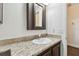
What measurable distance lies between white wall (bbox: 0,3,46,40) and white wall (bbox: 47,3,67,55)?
0.12 metres

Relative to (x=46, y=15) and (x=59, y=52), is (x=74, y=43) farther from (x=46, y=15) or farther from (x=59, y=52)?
(x=46, y=15)

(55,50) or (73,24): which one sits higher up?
(73,24)

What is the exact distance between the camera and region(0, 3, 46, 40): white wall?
1.19m

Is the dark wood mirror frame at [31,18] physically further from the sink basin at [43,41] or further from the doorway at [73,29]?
the doorway at [73,29]

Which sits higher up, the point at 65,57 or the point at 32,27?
the point at 32,27

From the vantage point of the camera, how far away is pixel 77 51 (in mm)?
1183

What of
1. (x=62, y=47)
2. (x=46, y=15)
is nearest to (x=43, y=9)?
(x=46, y=15)

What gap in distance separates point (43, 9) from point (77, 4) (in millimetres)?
323

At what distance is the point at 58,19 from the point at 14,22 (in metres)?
0.43

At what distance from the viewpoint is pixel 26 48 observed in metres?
1.20

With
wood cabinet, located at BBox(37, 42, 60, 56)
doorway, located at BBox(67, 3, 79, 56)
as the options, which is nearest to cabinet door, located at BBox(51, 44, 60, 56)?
wood cabinet, located at BBox(37, 42, 60, 56)

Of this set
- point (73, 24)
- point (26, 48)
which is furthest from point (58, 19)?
point (26, 48)

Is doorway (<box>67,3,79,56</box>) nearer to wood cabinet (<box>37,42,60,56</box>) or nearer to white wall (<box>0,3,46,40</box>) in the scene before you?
wood cabinet (<box>37,42,60,56</box>)

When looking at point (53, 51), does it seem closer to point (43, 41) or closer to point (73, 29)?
point (43, 41)
